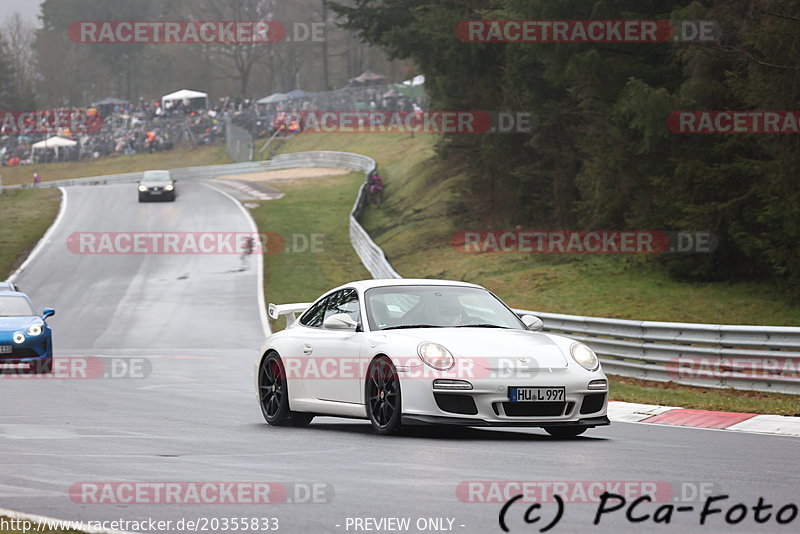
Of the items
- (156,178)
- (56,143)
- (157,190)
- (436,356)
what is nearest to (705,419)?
(436,356)

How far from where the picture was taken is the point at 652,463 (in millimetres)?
8844

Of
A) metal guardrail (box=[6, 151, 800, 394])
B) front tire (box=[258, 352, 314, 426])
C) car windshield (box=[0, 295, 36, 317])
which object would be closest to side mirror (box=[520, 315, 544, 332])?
front tire (box=[258, 352, 314, 426])

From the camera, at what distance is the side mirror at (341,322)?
11.0m

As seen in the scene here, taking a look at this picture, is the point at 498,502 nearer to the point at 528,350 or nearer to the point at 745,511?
the point at 745,511

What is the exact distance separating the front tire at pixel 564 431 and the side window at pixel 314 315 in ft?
8.19

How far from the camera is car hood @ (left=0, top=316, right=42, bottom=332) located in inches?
754

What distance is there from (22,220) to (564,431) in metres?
47.8

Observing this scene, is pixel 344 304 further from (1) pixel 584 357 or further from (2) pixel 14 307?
(2) pixel 14 307

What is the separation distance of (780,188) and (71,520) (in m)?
20.0

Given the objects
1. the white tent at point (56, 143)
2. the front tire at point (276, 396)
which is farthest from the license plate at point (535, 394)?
the white tent at point (56, 143)

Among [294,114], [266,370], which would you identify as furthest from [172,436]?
[294,114]

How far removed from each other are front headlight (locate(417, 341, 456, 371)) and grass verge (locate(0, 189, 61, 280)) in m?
33.2

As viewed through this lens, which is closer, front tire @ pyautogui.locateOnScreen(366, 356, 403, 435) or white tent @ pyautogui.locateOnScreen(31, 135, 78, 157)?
front tire @ pyautogui.locateOnScreen(366, 356, 403, 435)

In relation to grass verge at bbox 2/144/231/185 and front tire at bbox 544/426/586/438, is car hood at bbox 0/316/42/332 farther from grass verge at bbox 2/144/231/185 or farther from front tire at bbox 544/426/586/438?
grass verge at bbox 2/144/231/185
